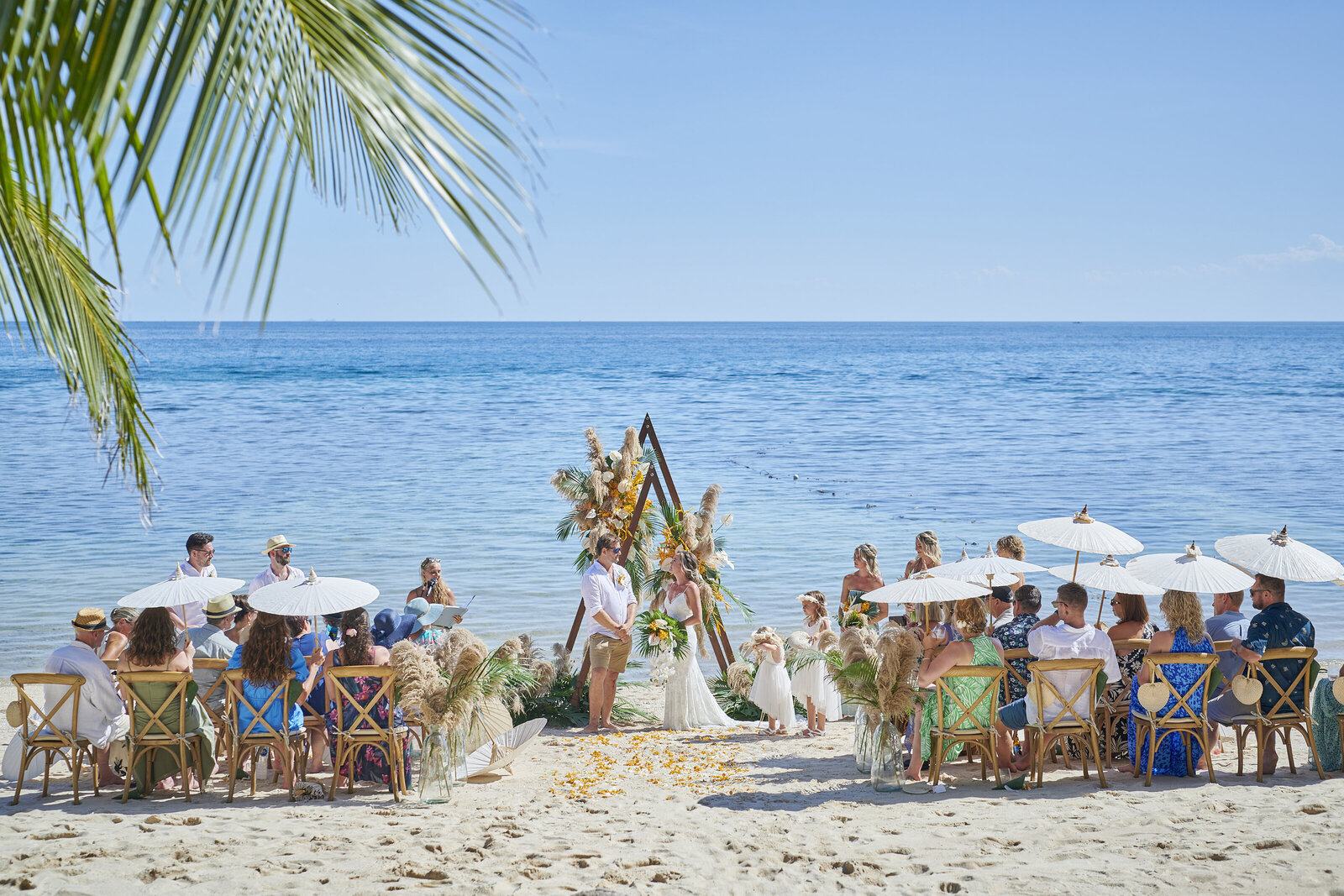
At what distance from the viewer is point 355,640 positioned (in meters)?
7.14

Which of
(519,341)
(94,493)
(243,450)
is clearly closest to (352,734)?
(94,493)

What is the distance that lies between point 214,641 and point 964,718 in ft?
17.7

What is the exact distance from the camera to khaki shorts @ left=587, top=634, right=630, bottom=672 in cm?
926

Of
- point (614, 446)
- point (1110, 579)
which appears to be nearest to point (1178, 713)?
point (1110, 579)

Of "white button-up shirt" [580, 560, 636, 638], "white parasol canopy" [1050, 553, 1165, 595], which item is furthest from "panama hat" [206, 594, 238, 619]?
"white parasol canopy" [1050, 553, 1165, 595]

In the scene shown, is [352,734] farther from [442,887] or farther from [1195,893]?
[1195,893]

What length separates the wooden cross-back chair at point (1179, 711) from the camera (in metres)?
7.01

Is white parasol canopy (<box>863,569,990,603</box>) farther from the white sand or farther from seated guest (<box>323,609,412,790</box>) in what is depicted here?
seated guest (<box>323,609,412,790</box>)

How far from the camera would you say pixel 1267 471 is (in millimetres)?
27031

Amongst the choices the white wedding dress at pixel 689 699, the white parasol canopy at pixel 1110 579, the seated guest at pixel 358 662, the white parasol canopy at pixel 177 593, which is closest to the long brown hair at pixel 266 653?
the seated guest at pixel 358 662

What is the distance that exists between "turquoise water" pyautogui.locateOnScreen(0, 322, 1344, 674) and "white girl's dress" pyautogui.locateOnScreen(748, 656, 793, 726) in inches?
159

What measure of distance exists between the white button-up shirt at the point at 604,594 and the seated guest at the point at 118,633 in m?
3.36

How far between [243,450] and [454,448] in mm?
6197

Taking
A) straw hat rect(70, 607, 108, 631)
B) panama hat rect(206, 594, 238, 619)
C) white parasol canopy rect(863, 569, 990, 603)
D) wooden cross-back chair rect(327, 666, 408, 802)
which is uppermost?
white parasol canopy rect(863, 569, 990, 603)
